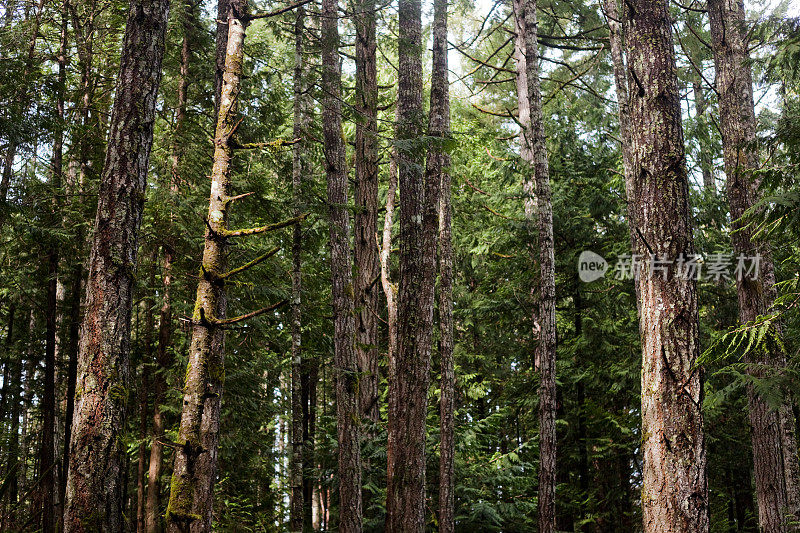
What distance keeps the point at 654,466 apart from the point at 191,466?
3.56 metres

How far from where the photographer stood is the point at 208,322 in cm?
475

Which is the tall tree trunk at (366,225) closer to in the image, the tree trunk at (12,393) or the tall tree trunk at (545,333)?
the tall tree trunk at (545,333)

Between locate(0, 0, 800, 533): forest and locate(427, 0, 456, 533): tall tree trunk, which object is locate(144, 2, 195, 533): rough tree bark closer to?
locate(0, 0, 800, 533): forest

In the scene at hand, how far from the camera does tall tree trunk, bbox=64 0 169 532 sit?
5621mm

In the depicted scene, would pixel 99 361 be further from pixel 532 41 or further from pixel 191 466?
pixel 532 41

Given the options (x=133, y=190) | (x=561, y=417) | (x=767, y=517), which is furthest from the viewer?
(x=561, y=417)

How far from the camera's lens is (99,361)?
19.1 feet

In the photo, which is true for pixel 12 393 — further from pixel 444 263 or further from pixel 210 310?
pixel 210 310

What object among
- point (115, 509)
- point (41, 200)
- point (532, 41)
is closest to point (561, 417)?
point (532, 41)

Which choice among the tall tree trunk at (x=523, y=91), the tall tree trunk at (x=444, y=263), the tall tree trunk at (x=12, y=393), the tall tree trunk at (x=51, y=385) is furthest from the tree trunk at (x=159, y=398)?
the tall tree trunk at (x=523, y=91)

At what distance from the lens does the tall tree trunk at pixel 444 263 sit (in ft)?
28.1

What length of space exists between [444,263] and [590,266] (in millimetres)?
4357

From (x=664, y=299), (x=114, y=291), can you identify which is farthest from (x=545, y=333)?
(x=114, y=291)

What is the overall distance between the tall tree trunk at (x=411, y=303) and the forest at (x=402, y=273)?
0.04 m
